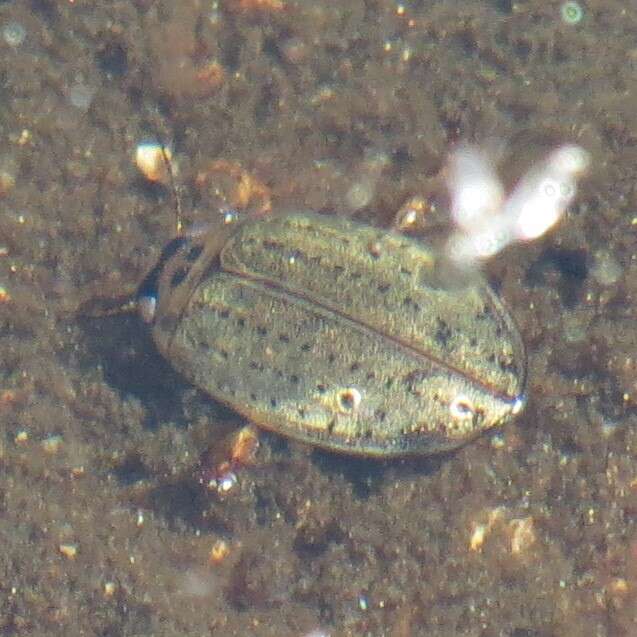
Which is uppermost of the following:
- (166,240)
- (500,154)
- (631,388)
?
(500,154)

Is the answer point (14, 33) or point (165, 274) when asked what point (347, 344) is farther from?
point (14, 33)

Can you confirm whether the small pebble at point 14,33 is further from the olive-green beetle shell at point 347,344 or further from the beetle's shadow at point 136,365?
the olive-green beetle shell at point 347,344

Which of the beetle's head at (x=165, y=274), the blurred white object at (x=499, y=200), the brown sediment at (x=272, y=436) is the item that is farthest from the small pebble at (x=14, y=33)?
the blurred white object at (x=499, y=200)

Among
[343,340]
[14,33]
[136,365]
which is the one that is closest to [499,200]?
[343,340]

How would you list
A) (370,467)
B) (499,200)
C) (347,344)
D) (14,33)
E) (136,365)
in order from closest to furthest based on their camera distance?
(347,344)
(370,467)
(136,365)
(499,200)
(14,33)

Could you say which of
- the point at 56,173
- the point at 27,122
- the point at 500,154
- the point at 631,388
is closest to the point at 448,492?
the point at 631,388

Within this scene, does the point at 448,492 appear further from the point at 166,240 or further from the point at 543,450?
the point at 166,240
